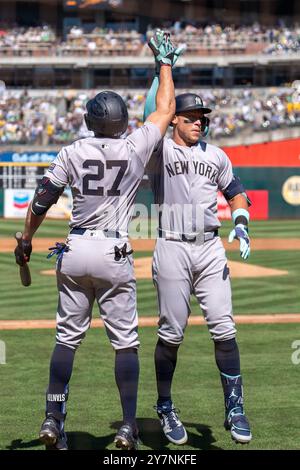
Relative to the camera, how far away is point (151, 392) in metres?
7.57

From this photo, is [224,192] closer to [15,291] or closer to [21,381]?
[21,381]

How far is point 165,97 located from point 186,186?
61 cm

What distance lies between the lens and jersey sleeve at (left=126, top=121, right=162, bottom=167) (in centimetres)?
562

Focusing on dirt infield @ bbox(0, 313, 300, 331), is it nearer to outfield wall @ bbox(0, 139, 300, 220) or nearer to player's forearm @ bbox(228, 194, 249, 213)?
player's forearm @ bbox(228, 194, 249, 213)

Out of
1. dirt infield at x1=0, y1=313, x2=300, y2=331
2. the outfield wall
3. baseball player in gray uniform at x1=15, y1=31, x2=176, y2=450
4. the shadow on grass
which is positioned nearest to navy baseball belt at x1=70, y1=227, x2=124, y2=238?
baseball player in gray uniform at x1=15, y1=31, x2=176, y2=450

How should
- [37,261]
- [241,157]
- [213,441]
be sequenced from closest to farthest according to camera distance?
[213,441], [37,261], [241,157]

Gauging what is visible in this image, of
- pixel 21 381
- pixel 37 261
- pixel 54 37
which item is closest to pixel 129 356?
pixel 21 381

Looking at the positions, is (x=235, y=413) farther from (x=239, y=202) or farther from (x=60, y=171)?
(x=60, y=171)

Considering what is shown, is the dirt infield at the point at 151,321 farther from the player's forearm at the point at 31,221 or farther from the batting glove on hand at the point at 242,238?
the player's forearm at the point at 31,221

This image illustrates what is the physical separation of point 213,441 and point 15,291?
352 inches

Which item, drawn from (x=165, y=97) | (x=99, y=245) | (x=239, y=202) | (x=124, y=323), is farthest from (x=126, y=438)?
(x=165, y=97)

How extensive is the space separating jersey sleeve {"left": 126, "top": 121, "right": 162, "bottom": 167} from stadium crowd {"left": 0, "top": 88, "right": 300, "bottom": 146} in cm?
3179
